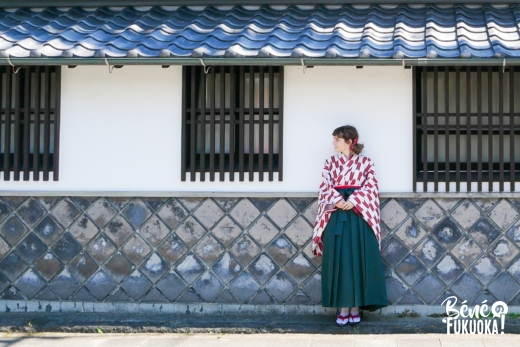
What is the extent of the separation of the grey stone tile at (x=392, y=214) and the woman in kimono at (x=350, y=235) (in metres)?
0.22

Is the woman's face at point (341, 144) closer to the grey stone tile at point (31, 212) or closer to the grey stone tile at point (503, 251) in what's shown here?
the grey stone tile at point (503, 251)

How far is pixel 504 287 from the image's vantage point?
22.9 feet

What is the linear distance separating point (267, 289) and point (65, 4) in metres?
4.25

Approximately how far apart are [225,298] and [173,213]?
110 cm

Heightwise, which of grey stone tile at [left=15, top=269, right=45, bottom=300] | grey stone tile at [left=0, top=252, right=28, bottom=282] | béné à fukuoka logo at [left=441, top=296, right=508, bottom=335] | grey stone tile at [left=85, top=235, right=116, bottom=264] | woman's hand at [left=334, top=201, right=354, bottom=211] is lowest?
béné à fukuoka logo at [left=441, top=296, right=508, bottom=335]

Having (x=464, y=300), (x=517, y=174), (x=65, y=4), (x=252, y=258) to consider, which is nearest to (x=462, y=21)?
(x=517, y=174)

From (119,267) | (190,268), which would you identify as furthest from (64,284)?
(190,268)

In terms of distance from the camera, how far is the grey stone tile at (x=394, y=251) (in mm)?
7051

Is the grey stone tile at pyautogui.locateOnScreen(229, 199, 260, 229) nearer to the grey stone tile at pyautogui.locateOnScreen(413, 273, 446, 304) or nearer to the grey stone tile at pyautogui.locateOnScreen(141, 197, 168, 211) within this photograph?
the grey stone tile at pyautogui.locateOnScreen(141, 197, 168, 211)

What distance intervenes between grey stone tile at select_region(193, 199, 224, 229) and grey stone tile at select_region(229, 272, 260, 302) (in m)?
0.67

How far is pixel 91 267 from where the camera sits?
7355 millimetres

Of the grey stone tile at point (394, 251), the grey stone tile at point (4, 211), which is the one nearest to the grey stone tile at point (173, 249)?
the grey stone tile at point (4, 211)

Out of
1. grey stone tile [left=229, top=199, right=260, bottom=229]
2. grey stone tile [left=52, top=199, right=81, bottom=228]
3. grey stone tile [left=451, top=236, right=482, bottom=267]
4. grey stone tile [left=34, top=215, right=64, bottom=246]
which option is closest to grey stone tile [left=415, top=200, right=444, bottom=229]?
grey stone tile [left=451, top=236, right=482, bottom=267]

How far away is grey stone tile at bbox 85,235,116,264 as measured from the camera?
289 inches
